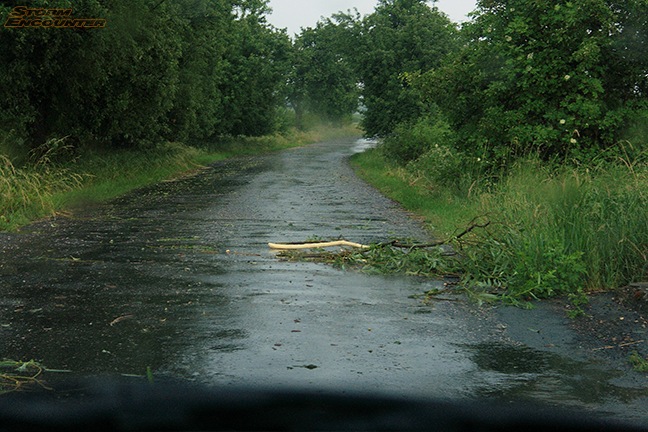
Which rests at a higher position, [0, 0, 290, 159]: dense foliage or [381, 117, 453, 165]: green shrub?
[0, 0, 290, 159]: dense foliage

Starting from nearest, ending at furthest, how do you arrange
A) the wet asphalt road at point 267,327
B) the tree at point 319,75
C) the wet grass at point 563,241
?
the wet asphalt road at point 267,327 < the wet grass at point 563,241 < the tree at point 319,75

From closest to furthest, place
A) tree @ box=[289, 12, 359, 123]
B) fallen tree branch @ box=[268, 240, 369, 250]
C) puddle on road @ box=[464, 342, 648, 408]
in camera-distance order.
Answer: puddle on road @ box=[464, 342, 648, 408] → fallen tree branch @ box=[268, 240, 369, 250] → tree @ box=[289, 12, 359, 123]

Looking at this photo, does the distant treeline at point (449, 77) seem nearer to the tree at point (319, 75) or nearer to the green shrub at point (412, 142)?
the green shrub at point (412, 142)

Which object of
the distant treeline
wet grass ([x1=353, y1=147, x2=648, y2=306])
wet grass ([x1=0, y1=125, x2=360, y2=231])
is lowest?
wet grass ([x1=0, y1=125, x2=360, y2=231])

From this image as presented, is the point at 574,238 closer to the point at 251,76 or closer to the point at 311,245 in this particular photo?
the point at 311,245

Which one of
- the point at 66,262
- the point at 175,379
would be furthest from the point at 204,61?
the point at 175,379

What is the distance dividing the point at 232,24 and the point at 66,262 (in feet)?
132

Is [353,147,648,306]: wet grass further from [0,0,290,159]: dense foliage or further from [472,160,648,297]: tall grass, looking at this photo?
[0,0,290,159]: dense foliage

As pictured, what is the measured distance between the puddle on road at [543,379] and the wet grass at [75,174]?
9789 millimetres

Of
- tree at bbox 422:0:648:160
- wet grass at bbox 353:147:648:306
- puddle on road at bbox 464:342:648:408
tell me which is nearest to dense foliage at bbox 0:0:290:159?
tree at bbox 422:0:648:160

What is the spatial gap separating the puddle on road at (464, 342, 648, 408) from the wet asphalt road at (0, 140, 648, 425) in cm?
1

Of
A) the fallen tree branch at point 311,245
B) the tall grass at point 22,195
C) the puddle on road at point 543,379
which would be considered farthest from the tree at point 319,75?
the puddle on road at point 543,379

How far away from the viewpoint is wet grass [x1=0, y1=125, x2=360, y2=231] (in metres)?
15.2

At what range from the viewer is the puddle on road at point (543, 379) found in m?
5.46
